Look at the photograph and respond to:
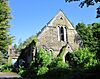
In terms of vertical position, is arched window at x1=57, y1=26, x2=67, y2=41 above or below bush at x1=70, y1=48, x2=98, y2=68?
above

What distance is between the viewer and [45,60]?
35.4m

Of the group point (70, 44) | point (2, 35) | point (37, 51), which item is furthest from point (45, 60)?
point (2, 35)

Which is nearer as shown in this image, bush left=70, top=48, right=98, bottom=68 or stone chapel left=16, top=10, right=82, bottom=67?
bush left=70, top=48, right=98, bottom=68

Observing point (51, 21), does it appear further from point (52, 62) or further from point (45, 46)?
point (52, 62)

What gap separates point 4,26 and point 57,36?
16.0 metres

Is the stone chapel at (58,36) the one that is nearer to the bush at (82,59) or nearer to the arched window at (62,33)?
the arched window at (62,33)

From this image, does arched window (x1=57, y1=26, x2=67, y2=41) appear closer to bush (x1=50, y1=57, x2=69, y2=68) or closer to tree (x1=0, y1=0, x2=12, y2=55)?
bush (x1=50, y1=57, x2=69, y2=68)

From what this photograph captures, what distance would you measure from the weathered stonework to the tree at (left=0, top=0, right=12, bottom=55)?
47.8 feet

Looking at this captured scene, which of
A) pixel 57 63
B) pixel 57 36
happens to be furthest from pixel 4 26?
pixel 57 63

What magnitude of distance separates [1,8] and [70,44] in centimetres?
1892

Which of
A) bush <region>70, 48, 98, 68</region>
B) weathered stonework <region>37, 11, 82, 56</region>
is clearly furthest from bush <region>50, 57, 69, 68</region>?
weathered stonework <region>37, 11, 82, 56</region>

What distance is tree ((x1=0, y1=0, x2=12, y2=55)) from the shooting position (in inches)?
2101

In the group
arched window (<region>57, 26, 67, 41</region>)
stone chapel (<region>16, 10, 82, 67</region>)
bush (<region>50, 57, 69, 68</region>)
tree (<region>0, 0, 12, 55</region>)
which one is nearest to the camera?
bush (<region>50, 57, 69, 68</region>)

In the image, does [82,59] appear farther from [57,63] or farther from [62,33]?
[62,33]
